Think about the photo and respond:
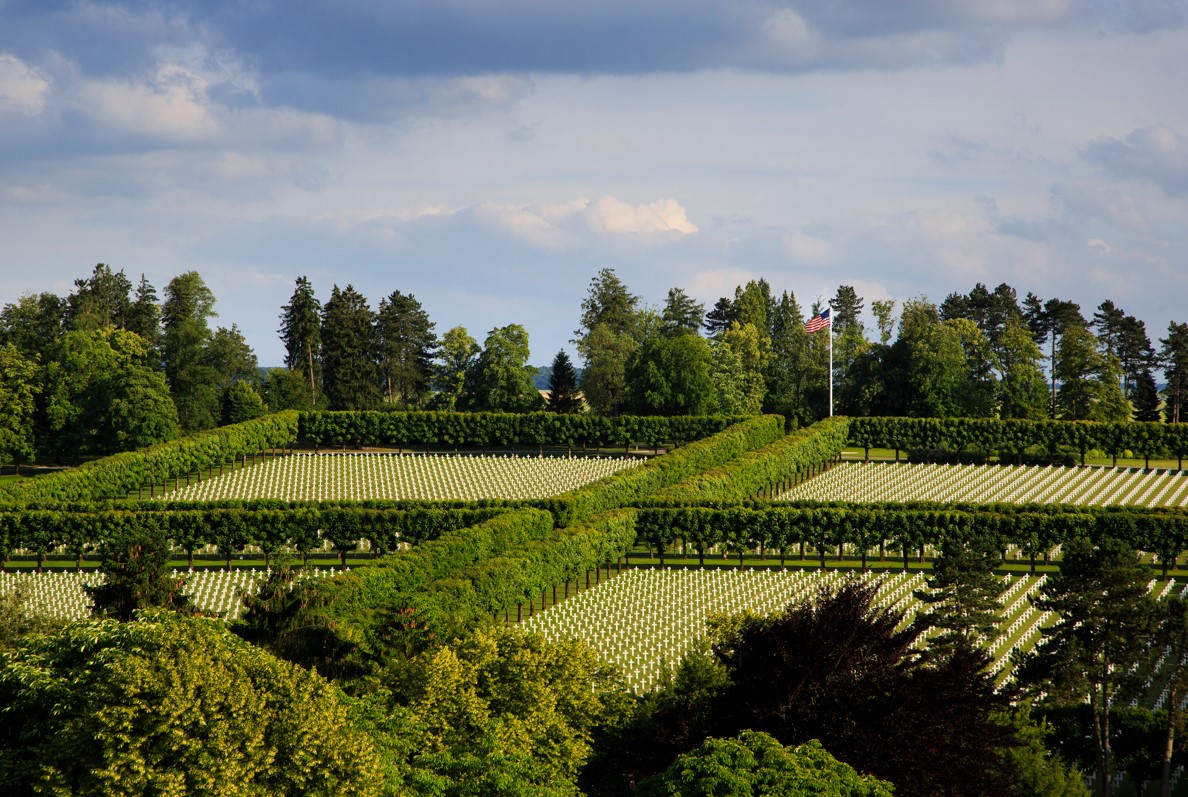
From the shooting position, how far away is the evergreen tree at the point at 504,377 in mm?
118062

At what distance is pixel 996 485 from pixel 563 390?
48.8 m

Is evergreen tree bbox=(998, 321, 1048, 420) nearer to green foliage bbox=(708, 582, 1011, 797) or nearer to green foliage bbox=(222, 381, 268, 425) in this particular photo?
green foliage bbox=(222, 381, 268, 425)

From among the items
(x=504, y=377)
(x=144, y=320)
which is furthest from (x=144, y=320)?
(x=504, y=377)

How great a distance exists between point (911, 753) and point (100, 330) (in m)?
101

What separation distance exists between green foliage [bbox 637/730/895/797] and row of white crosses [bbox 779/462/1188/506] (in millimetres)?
59247

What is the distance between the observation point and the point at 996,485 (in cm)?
8981

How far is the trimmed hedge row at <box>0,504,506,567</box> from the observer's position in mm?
65750

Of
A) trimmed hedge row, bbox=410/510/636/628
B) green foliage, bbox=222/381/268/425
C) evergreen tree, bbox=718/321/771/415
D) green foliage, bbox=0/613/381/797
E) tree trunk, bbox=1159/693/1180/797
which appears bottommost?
tree trunk, bbox=1159/693/1180/797

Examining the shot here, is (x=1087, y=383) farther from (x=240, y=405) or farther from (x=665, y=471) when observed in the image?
(x=240, y=405)

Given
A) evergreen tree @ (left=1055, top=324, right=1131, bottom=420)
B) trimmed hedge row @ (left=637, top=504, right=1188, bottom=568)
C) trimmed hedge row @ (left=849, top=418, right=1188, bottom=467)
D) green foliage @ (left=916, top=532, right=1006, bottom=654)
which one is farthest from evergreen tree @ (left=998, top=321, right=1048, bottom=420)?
green foliage @ (left=916, top=532, right=1006, bottom=654)

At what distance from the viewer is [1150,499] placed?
8356cm

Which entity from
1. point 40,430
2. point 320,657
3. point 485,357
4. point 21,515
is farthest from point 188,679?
point 485,357

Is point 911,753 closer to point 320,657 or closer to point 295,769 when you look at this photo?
point 295,769

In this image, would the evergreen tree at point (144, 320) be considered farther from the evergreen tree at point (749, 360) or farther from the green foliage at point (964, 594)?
the green foliage at point (964, 594)
